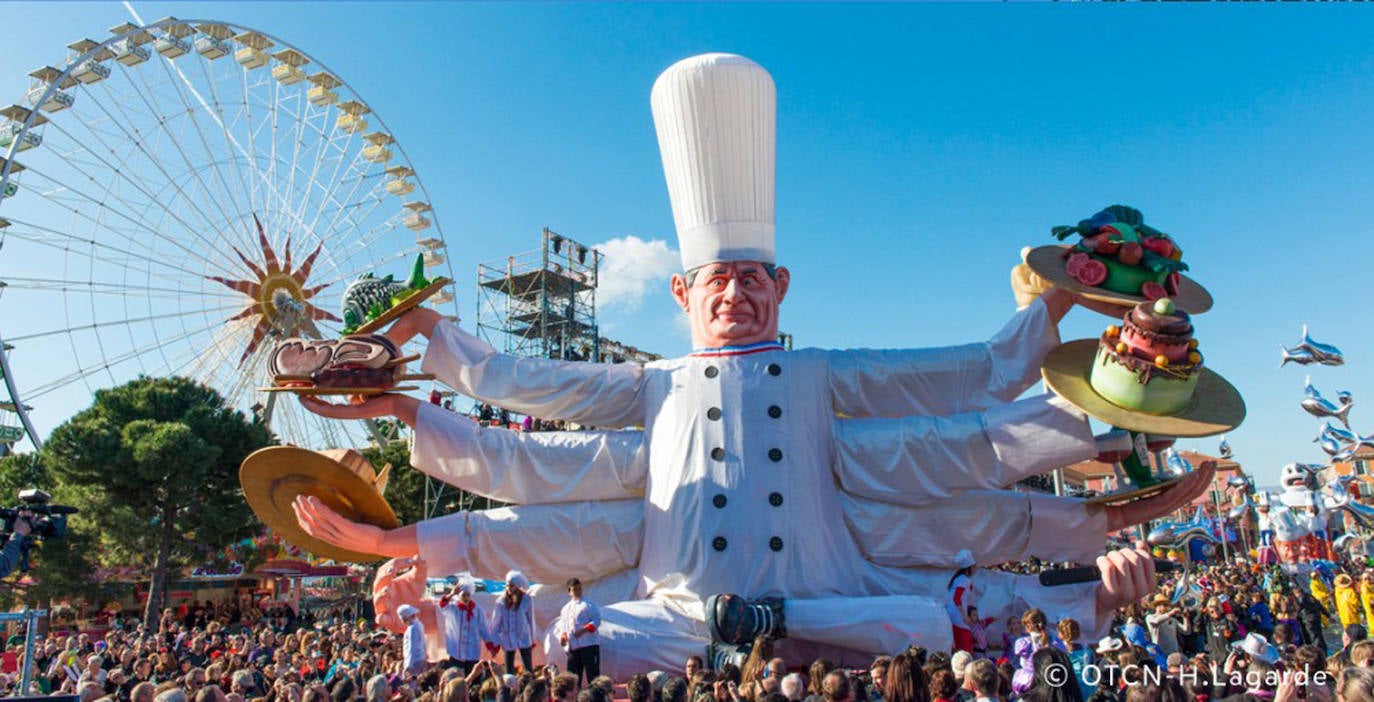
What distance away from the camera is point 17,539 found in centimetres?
762

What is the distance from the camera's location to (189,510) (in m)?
21.8

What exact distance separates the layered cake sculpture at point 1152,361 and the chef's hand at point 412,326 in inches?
244

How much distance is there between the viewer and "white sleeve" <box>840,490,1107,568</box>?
8.59 m

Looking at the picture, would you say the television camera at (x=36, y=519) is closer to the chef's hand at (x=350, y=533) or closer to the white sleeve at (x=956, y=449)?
the chef's hand at (x=350, y=533)

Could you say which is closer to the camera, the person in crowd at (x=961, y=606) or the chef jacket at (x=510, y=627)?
the chef jacket at (x=510, y=627)

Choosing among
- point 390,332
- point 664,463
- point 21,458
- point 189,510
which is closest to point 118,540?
point 189,510

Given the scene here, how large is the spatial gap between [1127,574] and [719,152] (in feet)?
17.0

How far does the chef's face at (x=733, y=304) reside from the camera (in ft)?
29.3

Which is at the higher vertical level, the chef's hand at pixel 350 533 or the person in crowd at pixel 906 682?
the chef's hand at pixel 350 533

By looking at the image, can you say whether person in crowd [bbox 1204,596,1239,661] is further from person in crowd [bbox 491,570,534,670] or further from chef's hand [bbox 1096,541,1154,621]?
person in crowd [bbox 491,570,534,670]

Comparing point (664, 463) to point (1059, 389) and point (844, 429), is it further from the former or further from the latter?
point (1059, 389)

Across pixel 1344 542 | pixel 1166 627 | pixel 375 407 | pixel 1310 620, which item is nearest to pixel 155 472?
pixel 375 407

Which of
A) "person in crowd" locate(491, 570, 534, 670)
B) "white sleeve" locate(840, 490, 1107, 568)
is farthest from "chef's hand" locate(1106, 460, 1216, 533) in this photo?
"person in crowd" locate(491, 570, 534, 670)

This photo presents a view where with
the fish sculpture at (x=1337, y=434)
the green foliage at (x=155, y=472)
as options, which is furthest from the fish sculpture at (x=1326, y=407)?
the green foliage at (x=155, y=472)
